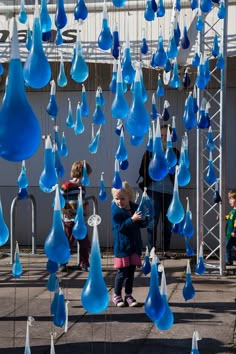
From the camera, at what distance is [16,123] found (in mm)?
2117

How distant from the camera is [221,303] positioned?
263 inches

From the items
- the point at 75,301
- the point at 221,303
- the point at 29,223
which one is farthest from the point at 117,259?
the point at 29,223

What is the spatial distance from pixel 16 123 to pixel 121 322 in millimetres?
4115

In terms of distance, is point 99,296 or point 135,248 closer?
point 99,296

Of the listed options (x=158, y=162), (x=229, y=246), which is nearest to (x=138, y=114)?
(x=158, y=162)

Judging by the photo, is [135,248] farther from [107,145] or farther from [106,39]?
[107,145]

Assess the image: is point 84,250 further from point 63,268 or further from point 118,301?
Answer: point 118,301

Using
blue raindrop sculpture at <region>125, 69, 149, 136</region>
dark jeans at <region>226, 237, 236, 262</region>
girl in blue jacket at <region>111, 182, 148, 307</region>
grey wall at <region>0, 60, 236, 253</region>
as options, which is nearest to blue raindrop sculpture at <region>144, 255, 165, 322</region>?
blue raindrop sculpture at <region>125, 69, 149, 136</region>

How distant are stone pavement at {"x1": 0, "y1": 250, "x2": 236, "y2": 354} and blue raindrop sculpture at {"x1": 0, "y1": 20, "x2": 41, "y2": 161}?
3210 mm

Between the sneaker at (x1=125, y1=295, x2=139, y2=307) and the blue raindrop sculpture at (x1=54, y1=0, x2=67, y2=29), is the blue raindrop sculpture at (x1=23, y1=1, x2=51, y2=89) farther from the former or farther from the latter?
the sneaker at (x1=125, y1=295, x2=139, y2=307)

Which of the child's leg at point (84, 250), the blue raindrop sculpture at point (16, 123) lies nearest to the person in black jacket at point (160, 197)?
the child's leg at point (84, 250)

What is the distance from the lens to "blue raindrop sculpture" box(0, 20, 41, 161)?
2117 mm

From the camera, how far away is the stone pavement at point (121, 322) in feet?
17.0

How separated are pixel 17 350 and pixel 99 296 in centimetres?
239
